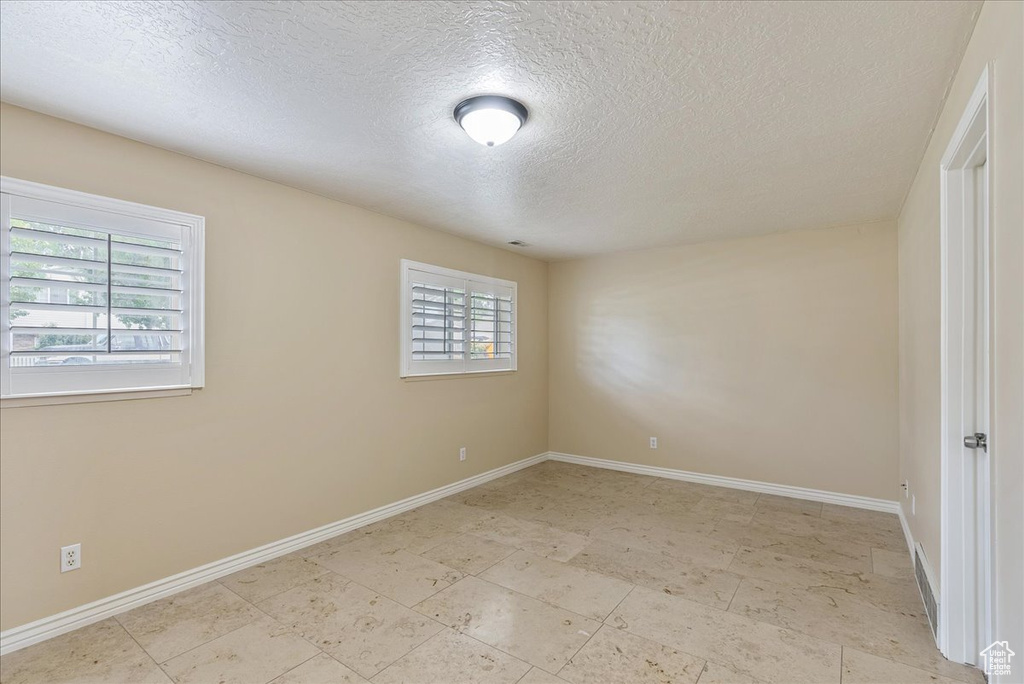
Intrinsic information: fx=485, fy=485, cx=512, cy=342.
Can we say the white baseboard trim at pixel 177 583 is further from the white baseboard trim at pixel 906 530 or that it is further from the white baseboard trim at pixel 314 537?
the white baseboard trim at pixel 906 530

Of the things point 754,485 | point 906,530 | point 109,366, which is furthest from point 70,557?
point 906,530

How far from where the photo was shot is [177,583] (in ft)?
8.74

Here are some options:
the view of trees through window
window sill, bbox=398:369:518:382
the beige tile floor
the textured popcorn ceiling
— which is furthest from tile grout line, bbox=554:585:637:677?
the view of trees through window

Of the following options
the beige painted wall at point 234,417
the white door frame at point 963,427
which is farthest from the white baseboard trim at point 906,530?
the beige painted wall at point 234,417

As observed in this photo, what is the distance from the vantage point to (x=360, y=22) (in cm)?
163

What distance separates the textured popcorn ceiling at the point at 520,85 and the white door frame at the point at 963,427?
19.1 inches

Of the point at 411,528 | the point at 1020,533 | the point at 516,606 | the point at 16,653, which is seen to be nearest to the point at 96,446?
the point at 16,653

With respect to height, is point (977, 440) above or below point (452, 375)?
below

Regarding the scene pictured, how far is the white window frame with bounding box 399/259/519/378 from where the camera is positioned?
403 cm

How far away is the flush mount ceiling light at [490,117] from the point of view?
83.6 inches

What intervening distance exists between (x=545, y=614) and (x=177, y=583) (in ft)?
6.62

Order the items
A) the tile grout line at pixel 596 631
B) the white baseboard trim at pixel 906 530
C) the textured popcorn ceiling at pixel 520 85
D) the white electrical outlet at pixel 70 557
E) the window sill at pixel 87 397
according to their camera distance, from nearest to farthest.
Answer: the textured popcorn ceiling at pixel 520 85
the tile grout line at pixel 596 631
the window sill at pixel 87 397
the white electrical outlet at pixel 70 557
the white baseboard trim at pixel 906 530

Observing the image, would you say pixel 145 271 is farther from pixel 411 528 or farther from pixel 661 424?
pixel 661 424

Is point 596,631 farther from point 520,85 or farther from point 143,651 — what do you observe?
point 520,85
